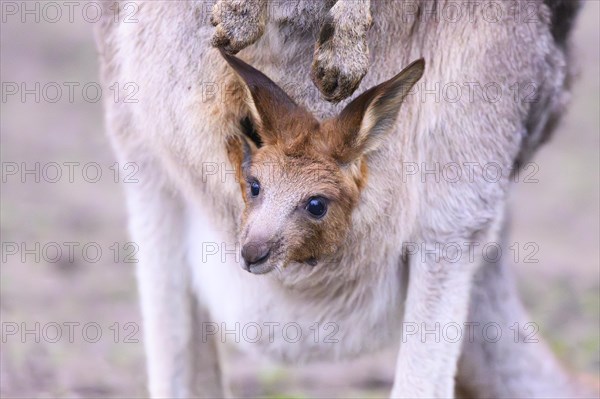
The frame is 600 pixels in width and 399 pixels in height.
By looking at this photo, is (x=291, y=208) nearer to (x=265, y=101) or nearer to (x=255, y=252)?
(x=255, y=252)

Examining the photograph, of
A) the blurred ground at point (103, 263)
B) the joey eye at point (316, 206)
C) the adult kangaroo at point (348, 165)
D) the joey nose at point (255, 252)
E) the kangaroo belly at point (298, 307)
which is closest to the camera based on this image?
the joey nose at point (255, 252)

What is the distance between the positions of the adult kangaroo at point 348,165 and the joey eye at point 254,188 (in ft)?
0.52

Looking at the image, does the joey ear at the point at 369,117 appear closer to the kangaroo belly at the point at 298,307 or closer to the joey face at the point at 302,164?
the joey face at the point at 302,164

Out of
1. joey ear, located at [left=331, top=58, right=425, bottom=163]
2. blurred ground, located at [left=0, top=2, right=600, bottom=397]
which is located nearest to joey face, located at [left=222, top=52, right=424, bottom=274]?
joey ear, located at [left=331, top=58, right=425, bottom=163]

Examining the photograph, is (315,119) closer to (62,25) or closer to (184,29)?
(184,29)

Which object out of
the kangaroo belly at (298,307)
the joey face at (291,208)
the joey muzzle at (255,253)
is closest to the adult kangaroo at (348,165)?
the kangaroo belly at (298,307)

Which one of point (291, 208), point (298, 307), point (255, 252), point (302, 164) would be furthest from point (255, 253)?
point (298, 307)

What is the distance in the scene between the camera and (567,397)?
5066 millimetres

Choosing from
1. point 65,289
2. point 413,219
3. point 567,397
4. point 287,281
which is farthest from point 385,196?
point 65,289

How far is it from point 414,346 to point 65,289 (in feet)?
10.7

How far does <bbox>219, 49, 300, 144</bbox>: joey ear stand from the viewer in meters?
3.35

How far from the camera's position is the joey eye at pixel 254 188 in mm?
3357

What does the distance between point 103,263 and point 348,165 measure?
161 inches

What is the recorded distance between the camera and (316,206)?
A: 3.32 m
